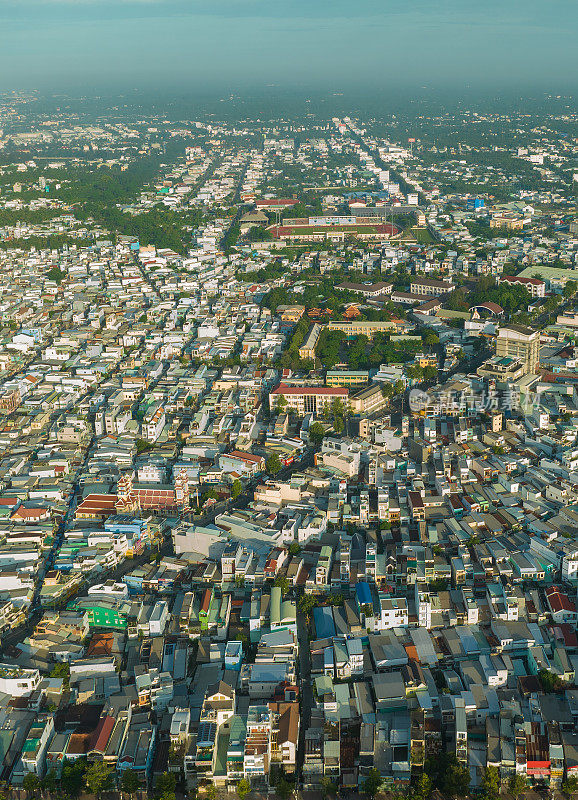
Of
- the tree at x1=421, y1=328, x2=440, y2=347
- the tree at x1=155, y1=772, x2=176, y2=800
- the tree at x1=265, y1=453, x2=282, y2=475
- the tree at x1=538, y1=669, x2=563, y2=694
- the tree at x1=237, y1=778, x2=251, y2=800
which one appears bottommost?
the tree at x1=421, y1=328, x2=440, y2=347

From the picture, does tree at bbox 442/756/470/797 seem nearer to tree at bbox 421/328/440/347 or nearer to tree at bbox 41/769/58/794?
tree at bbox 41/769/58/794

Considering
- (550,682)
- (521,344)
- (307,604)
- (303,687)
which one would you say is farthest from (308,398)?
(550,682)

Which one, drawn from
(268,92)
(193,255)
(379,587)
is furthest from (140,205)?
(268,92)

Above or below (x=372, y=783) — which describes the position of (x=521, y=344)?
above

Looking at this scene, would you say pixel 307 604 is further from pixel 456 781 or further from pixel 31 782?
pixel 31 782

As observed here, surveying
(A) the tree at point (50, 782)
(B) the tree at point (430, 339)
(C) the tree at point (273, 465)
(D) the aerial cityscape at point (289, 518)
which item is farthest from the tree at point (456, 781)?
(B) the tree at point (430, 339)

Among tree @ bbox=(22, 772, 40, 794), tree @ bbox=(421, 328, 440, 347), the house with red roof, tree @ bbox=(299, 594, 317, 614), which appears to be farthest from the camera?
tree @ bbox=(421, 328, 440, 347)

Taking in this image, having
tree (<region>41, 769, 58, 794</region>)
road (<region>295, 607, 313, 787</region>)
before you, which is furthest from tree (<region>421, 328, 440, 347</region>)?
tree (<region>41, 769, 58, 794</region>)

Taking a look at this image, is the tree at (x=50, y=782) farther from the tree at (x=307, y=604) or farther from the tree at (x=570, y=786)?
the tree at (x=570, y=786)
